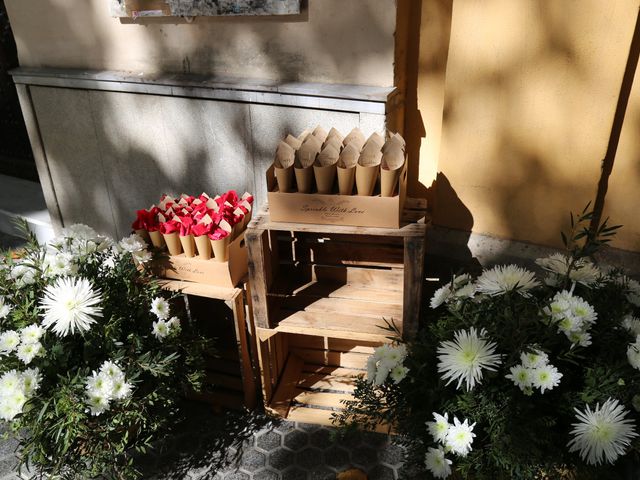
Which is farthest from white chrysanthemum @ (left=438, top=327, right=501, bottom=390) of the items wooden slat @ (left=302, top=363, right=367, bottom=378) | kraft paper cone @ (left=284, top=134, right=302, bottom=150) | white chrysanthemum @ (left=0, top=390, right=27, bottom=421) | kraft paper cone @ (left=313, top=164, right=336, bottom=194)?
white chrysanthemum @ (left=0, top=390, right=27, bottom=421)

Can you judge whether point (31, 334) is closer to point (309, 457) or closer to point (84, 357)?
point (84, 357)

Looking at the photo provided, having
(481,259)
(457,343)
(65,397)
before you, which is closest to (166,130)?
(65,397)

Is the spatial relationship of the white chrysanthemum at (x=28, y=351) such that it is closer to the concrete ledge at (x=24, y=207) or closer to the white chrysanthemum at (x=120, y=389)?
the white chrysanthemum at (x=120, y=389)

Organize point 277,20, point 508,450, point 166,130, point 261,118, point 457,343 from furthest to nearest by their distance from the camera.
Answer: point 166,130 < point 261,118 < point 277,20 < point 457,343 < point 508,450

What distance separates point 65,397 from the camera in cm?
231

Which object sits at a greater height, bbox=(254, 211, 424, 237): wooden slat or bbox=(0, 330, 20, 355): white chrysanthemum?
bbox=(254, 211, 424, 237): wooden slat

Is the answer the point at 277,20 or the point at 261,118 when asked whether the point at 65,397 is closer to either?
the point at 261,118

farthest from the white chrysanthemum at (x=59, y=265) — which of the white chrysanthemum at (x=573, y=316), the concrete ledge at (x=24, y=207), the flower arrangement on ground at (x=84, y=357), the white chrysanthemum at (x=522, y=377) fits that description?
the concrete ledge at (x=24, y=207)

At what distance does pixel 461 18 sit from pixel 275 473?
2.53 m

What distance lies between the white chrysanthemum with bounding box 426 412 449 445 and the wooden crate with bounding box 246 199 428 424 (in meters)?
0.76

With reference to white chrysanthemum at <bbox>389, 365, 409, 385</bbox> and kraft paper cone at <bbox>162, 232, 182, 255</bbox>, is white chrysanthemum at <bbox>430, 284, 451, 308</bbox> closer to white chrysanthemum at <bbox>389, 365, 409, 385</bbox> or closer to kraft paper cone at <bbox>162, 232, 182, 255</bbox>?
white chrysanthemum at <bbox>389, 365, 409, 385</bbox>

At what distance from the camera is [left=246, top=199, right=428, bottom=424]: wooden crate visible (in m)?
2.68

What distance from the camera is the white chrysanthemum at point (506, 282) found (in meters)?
2.20

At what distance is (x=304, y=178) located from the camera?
2.54 metres
